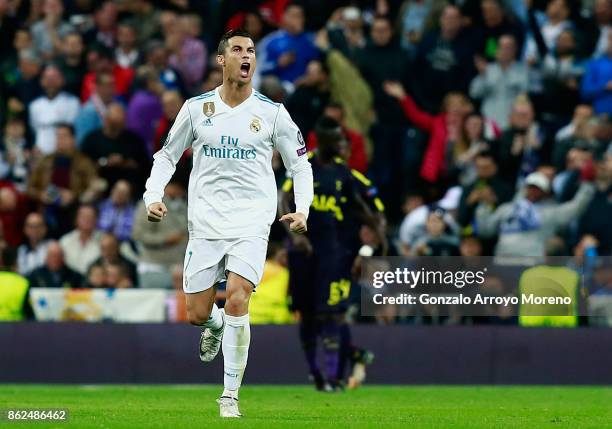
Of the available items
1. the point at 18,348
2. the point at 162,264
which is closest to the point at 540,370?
the point at 162,264

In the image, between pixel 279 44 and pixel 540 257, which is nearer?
pixel 540 257

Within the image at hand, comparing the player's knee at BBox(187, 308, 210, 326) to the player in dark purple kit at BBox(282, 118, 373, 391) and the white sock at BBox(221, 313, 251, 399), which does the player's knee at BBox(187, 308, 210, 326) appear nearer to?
the white sock at BBox(221, 313, 251, 399)

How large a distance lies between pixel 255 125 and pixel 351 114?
33.1ft

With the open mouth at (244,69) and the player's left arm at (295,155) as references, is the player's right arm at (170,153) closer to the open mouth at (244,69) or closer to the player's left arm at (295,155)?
the open mouth at (244,69)

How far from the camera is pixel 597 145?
20344 mm

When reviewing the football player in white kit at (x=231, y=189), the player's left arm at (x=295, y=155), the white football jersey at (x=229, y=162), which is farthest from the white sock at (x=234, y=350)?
the player's left arm at (x=295, y=155)

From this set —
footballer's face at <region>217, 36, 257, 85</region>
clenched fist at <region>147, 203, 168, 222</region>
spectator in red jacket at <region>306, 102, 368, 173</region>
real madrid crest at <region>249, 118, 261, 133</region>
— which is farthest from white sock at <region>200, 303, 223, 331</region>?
spectator in red jacket at <region>306, 102, 368, 173</region>

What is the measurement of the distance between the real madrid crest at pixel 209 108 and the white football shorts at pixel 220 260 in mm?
885

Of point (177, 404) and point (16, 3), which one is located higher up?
point (16, 3)

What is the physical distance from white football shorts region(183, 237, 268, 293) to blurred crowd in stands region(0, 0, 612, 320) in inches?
300

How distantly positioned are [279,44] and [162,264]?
3.71 meters

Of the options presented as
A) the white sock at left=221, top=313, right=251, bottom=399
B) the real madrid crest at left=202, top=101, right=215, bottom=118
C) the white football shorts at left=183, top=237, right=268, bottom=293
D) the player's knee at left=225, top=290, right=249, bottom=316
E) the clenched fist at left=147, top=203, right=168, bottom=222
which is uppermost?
the real madrid crest at left=202, top=101, right=215, bottom=118

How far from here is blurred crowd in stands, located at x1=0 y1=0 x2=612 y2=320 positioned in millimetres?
19438

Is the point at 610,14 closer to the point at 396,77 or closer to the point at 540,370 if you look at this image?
the point at 396,77
